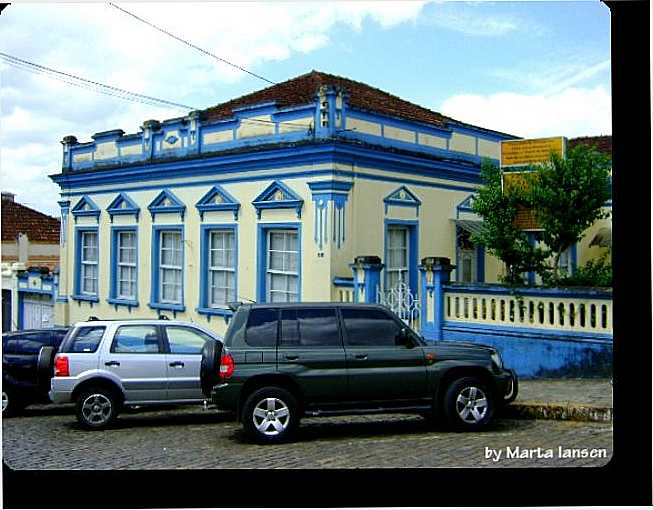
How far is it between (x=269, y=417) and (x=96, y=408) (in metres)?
2.34

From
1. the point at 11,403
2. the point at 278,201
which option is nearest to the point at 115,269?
the point at 278,201

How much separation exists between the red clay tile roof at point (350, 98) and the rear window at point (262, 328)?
11.6 ft

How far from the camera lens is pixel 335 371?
29.1ft

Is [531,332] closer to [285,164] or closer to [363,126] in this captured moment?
[363,126]

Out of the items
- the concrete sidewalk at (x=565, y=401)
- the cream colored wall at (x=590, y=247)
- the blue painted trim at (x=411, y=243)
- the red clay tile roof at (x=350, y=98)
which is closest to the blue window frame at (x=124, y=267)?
the red clay tile roof at (x=350, y=98)

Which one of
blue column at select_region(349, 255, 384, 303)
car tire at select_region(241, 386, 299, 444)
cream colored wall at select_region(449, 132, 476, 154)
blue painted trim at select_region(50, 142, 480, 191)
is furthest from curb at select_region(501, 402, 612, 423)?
cream colored wall at select_region(449, 132, 476, 154)

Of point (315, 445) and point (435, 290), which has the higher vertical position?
point (435, 290)

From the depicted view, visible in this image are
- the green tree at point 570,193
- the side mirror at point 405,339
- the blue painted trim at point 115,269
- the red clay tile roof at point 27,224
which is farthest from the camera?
the blue painted trim at point 115,269

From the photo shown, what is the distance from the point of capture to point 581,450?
8.35 meters

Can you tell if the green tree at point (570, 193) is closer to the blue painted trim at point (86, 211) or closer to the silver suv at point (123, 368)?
the silver suv at point (123, 368)

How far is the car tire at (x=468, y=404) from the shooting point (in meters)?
8.98

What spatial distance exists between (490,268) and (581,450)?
4.73m

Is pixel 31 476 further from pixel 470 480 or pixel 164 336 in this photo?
pixel 470 480

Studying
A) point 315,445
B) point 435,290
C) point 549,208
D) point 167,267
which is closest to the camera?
point 315,445
